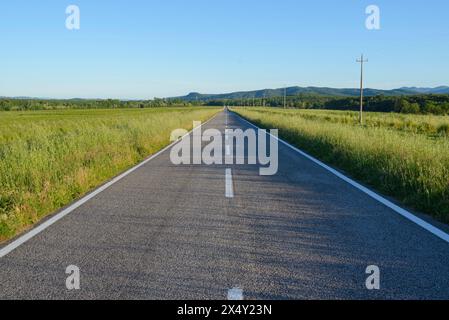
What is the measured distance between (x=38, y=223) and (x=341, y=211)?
186 inches

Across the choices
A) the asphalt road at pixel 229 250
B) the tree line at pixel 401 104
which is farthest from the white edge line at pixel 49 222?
the tree line at pixel 401 104

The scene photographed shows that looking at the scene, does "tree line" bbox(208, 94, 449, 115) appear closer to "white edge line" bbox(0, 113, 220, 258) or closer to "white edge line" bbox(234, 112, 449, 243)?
"white edge line" bbox(234, 112, 449, 243)

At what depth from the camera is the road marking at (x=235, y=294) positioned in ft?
10.7

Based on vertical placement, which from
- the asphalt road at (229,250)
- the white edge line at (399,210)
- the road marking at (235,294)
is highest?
the white edge line at (399,210)

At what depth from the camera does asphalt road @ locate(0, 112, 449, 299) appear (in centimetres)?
344

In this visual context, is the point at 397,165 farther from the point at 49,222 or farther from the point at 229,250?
the point at 49,222

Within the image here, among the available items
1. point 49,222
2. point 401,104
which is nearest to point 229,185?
point 49,222

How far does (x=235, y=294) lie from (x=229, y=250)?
3.55ft

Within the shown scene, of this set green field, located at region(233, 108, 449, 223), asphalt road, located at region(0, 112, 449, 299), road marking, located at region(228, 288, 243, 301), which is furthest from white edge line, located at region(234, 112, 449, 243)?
road marking, located at region(228, 288, 243, 301)

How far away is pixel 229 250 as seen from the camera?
14.4 feet

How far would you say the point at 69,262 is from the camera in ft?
13.4

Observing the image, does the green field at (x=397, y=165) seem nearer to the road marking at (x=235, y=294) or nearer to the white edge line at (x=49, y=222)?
the road marking at (x=235, y=294)

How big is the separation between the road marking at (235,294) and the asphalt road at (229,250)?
5 centimetres
